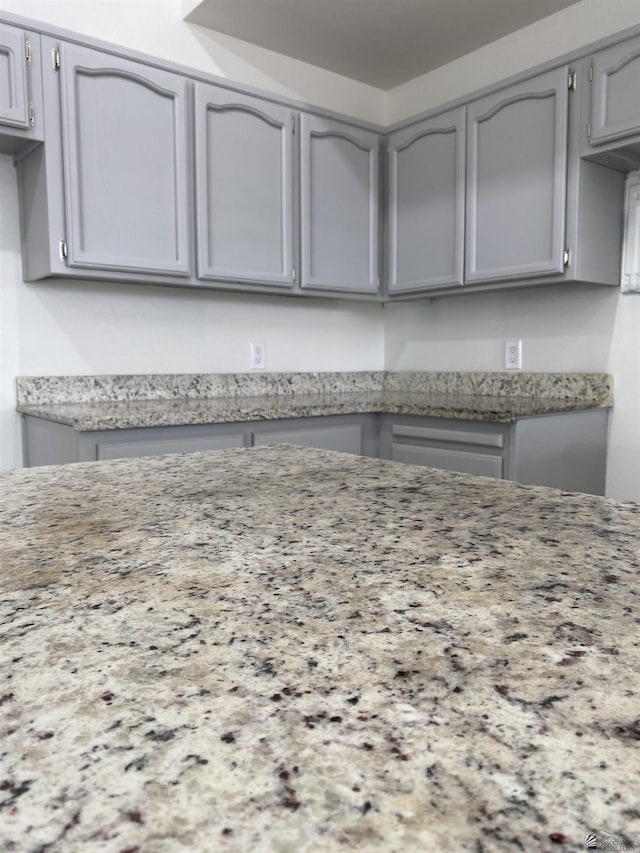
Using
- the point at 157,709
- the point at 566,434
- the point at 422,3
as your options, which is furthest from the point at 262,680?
the point at 422,3

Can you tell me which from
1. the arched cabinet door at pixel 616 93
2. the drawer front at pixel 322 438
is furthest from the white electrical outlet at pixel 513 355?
the arched cabinet door at pixel 616 93

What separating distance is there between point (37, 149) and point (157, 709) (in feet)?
7.30

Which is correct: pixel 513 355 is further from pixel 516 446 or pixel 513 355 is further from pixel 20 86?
pixel 20 86

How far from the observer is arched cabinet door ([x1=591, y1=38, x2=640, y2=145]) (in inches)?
79.3

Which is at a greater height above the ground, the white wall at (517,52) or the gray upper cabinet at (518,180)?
the white wall at (517,52)

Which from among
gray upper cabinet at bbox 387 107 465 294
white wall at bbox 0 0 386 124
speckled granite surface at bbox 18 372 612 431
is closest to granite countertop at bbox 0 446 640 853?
speckled granite surface at bbox 18 372 612 431

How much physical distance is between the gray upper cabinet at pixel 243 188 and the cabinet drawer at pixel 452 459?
33.4 inches

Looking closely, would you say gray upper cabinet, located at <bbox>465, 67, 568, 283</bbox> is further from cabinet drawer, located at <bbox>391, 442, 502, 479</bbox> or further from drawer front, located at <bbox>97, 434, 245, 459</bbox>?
drawer front, located at <bbox>97, 434, 245, 459</bbox>

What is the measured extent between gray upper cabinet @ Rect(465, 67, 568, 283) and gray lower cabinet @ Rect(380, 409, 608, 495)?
587 mm

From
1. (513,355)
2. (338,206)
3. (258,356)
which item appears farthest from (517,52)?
(258,356)

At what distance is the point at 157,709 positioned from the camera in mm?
310

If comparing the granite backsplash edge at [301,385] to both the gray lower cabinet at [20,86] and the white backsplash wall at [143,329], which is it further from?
the gray lower cabinet at [20,86]

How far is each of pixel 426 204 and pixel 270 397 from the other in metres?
1.09

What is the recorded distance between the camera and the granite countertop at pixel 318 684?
0.24 meters
